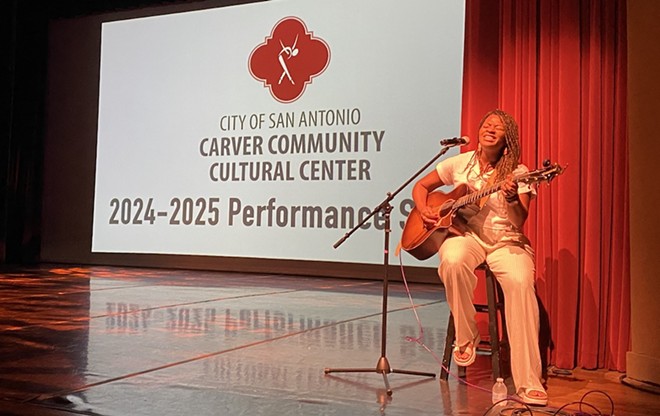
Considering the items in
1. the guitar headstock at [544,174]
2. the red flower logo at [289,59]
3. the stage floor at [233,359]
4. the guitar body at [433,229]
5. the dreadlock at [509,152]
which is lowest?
the stage floor at [233,359]

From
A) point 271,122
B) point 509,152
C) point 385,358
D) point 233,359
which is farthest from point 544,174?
point 271,122

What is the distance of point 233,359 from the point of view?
2.86 meters

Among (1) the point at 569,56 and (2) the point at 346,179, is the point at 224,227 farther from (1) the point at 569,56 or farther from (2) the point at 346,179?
(1) the point at 569,56

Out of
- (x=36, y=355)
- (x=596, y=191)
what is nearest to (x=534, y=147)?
(x=596, y=191)

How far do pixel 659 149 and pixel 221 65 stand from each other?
5.44 m

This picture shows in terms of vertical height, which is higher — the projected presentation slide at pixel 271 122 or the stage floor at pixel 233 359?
the projected presentation slide at pixel 271 122

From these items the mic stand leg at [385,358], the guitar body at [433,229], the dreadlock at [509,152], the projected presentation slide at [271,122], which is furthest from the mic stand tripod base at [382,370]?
the projected presentation slide at [271,122]

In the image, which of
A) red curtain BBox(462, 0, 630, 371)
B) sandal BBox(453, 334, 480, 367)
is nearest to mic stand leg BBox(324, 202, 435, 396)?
sandal BBox(453, 334, 480, 367)

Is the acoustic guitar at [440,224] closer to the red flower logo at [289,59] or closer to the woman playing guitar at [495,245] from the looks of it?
the woman playing guitar at [495,245]

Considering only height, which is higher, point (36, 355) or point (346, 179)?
point (346, 179)

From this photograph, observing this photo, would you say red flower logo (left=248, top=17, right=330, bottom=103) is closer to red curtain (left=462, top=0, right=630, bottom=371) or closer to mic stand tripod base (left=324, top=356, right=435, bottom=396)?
red curtain (left=462, top=0, right=630, bottom=371)

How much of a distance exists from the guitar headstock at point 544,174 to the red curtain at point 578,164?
0.62m

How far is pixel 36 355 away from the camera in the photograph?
2.82 m

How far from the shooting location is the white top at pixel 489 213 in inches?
97.8
